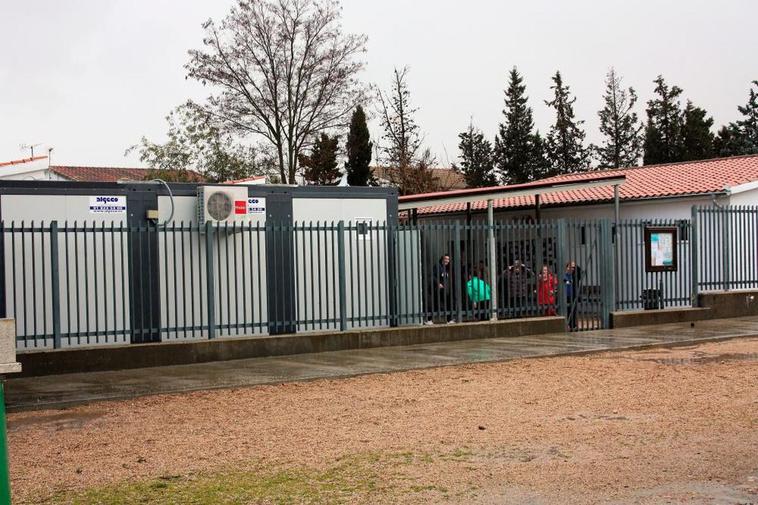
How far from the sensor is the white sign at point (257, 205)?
56.9 ft

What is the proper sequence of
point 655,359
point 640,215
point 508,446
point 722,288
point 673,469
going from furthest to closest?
point 640,215
point 722,288
point 655,359
point 508,446
point 673,469

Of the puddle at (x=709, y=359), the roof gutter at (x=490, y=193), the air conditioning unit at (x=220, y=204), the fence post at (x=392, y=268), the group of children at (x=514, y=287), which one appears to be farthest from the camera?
the roof gutter at (x=490, y=193)

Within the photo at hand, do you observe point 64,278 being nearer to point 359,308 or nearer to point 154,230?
point 154,230

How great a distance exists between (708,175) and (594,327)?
37.2ft

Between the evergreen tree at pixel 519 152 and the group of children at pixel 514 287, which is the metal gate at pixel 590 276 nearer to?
the group of children at pixel 514 287

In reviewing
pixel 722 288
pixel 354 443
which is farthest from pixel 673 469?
pixel 722 288

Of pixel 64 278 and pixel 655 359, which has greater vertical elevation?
pixel 64 278

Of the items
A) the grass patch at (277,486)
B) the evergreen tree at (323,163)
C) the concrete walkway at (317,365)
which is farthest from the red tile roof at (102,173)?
the grass patch at (277,486)

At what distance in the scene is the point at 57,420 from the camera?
34.5 feet

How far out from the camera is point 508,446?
8461 mm

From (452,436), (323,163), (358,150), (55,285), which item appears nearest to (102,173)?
(323,163)

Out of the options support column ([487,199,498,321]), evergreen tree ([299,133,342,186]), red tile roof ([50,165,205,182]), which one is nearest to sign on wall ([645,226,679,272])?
support column ([487,199,498,321])

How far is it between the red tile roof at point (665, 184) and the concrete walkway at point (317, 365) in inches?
338

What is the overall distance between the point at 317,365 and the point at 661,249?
1001cm
